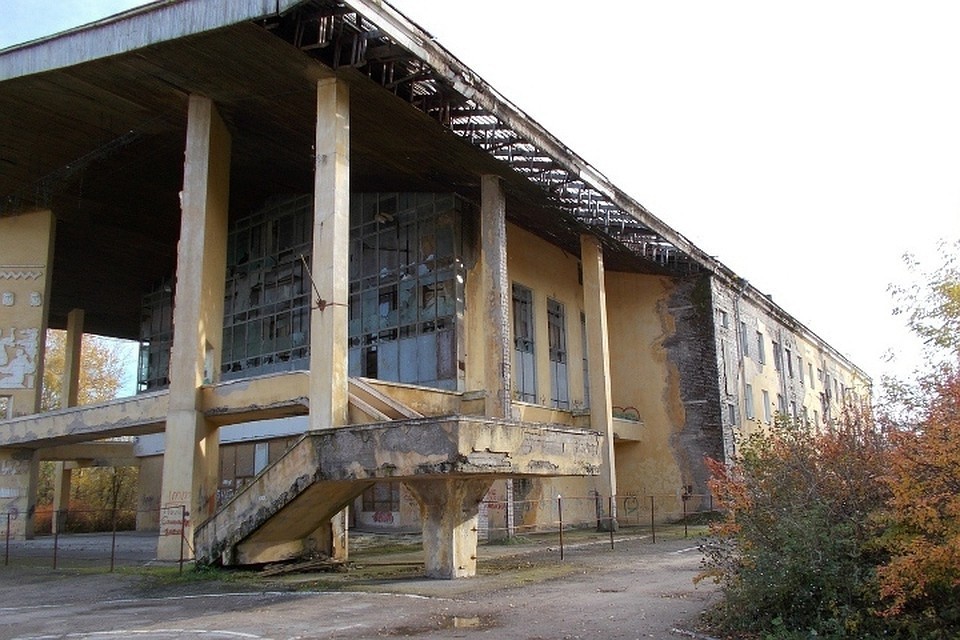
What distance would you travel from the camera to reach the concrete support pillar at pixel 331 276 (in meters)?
18.4

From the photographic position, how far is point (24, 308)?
98.5 feet

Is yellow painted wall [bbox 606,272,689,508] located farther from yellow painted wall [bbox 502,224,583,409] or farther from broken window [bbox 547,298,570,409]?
broken window [bbox 547,298,570,409]

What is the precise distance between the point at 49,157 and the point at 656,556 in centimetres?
2106

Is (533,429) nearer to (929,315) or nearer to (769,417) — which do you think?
(929,315)

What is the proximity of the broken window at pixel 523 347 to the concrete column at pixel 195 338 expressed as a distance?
10.9m

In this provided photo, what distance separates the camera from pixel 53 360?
4919cm

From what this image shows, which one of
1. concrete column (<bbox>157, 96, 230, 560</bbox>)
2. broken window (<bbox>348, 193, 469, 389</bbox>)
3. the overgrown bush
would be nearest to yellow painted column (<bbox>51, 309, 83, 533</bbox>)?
broken window (<bbox>348, 193, 469, 389</bbox>)

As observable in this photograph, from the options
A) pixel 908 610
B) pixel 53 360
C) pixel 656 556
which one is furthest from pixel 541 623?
pixel 53 360

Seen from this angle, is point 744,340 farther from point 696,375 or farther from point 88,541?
point 88,541

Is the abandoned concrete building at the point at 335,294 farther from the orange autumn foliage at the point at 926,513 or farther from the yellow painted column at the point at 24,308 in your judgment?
the orange autumn foliage at the point at 926,513

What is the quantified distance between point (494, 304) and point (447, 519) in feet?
33.4

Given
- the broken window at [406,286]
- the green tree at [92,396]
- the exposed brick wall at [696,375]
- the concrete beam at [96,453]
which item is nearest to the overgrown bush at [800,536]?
the broken window at [406,286]

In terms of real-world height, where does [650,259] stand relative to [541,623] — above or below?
above

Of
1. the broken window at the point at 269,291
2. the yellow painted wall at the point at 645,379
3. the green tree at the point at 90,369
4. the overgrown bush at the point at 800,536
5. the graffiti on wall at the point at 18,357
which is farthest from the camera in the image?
the green tree at the point at 90,369
